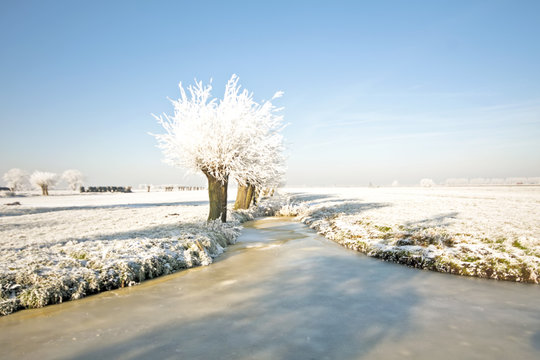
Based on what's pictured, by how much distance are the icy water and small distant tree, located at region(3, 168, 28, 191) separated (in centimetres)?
11486

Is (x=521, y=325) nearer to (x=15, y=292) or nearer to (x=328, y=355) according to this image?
(x=328, y=355)

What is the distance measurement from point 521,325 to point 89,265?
29.0 ft

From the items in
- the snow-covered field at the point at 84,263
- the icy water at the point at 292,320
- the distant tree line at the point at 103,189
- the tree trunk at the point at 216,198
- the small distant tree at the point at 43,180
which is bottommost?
the icy water at the point at 292,320

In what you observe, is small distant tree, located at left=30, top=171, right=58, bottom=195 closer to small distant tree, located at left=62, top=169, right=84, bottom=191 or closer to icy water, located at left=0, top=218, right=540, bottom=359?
small distant tree, located at left=62, top=169, right=84, bottom=191

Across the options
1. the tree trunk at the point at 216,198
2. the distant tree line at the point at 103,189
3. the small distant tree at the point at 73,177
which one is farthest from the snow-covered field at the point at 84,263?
the small distant tree at the point at 73,177

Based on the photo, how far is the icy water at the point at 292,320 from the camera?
4117 millimetres

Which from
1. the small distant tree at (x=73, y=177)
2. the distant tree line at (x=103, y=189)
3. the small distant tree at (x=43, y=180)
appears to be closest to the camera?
the small distant tree at (x=43, y=180)

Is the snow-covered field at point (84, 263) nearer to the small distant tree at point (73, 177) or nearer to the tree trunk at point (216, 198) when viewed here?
the tree trunk at point (216, 198)

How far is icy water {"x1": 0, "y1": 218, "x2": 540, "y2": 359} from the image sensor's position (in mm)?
4117

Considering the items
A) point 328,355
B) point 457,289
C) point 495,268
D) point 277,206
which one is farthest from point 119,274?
point 277,206

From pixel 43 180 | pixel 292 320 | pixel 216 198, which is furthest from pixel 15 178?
pixel 292 320

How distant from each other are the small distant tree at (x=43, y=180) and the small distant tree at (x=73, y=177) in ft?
113

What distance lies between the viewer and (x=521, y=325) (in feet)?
15.9

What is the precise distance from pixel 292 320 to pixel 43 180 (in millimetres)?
98636
